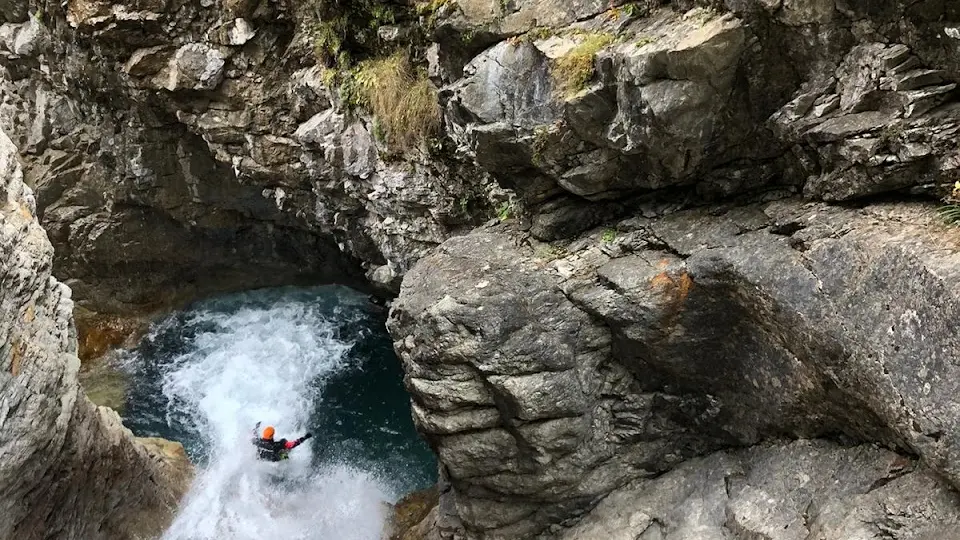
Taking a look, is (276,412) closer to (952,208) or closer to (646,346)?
(646,346)

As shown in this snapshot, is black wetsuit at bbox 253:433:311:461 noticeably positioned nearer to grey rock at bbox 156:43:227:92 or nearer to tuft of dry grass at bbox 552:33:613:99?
grey rock at bbox 156:43:227:92

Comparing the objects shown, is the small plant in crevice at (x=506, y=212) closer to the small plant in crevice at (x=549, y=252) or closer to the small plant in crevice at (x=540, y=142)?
the small plant in crevice at (x=549, y=252)

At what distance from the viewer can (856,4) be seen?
5.86 m

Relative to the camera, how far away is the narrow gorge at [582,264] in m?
5.93

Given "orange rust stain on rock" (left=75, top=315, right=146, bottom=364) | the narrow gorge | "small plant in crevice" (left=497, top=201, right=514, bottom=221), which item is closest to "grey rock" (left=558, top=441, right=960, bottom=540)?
the narrow gorge

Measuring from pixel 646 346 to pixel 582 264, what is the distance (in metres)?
1.31

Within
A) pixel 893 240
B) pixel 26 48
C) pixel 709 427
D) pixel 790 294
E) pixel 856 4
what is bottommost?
pixel 709 427

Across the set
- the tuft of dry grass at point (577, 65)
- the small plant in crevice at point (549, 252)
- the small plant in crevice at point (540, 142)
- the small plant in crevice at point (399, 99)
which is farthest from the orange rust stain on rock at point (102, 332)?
the tuft of dry grass at point (577, 65)

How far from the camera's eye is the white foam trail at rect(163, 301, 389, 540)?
13156mm

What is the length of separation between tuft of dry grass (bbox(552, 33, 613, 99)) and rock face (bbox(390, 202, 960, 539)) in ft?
6.26

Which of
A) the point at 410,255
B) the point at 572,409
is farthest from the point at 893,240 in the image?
the point at 410,255

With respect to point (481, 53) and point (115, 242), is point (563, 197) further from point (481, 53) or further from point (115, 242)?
point (115, 242)

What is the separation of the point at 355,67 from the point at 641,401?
8.48 meters

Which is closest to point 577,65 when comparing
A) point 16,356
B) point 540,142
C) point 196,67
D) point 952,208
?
point 540,142
